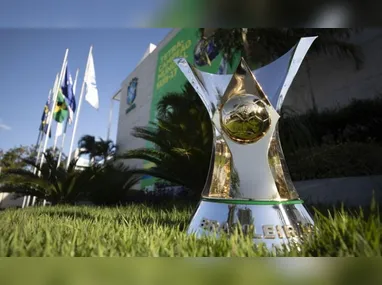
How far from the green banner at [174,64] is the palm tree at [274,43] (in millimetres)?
2345

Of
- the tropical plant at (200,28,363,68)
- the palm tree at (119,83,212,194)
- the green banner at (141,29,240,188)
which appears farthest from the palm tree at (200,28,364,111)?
the palm tree at (119,83,212,194)

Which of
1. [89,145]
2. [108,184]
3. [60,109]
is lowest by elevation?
[108,184]

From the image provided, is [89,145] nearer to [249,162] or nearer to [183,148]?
[183,148]

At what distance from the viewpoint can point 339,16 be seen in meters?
1.23

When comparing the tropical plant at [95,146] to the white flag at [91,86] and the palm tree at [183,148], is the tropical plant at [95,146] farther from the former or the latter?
the palm tree at [183,148]

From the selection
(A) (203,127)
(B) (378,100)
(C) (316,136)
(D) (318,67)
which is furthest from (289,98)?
(A) (203,127)

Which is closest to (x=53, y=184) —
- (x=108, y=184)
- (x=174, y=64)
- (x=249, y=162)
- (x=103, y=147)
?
(x=108, y=184)

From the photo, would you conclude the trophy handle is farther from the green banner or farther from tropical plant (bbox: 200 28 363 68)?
the green banner

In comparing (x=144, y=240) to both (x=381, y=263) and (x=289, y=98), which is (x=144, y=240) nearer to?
(x=381, y=263)

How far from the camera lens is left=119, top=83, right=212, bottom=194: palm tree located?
621 centimetres

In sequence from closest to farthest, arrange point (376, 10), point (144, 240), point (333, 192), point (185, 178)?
1. point (376, 10)
2. point (144, 240)
3. point (333, 192)
4. point (185, 178)

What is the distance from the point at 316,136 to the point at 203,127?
3368 millimetres

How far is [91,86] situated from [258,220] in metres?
12.6

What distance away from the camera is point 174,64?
17.7m
